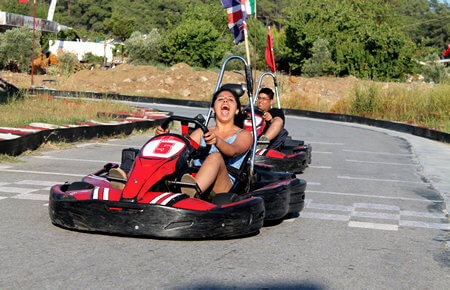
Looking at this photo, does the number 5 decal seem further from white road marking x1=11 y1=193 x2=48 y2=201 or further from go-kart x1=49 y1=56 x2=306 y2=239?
white road marking x1=11 y1=193 x2=48 y2=201

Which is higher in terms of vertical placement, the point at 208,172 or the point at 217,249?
the point at 208,172

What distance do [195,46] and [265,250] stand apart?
46351 mm

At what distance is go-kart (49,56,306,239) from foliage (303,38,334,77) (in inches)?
1773

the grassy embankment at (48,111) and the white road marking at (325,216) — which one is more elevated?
the grassy embankment at (48,111)

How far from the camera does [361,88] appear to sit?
2991cm

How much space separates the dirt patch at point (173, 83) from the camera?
130 ft

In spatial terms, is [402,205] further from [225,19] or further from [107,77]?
[225,19]

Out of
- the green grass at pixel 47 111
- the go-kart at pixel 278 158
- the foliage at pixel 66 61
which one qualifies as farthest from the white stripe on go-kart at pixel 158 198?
the foliage at pixel 66 61

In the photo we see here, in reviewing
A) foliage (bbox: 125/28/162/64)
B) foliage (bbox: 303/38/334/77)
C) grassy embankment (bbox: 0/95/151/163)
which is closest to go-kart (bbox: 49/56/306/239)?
grassy embankment (bbox: 0/95/151/163)

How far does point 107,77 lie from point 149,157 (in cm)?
3955

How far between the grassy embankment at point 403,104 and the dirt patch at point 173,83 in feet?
28.3

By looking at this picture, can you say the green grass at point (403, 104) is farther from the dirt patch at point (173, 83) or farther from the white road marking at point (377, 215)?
the white road marking at point (377, 215)

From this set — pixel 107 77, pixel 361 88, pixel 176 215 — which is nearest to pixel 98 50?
pixel 107 77

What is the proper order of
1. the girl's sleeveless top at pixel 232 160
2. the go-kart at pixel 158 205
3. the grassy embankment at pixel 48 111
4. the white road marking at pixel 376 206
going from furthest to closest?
the grassy embankment at pixel 48 111
the white road marking at pixel 376 206
the girl's sleeveless top at pixel 232 160
the go-kart at pixel 158 205
